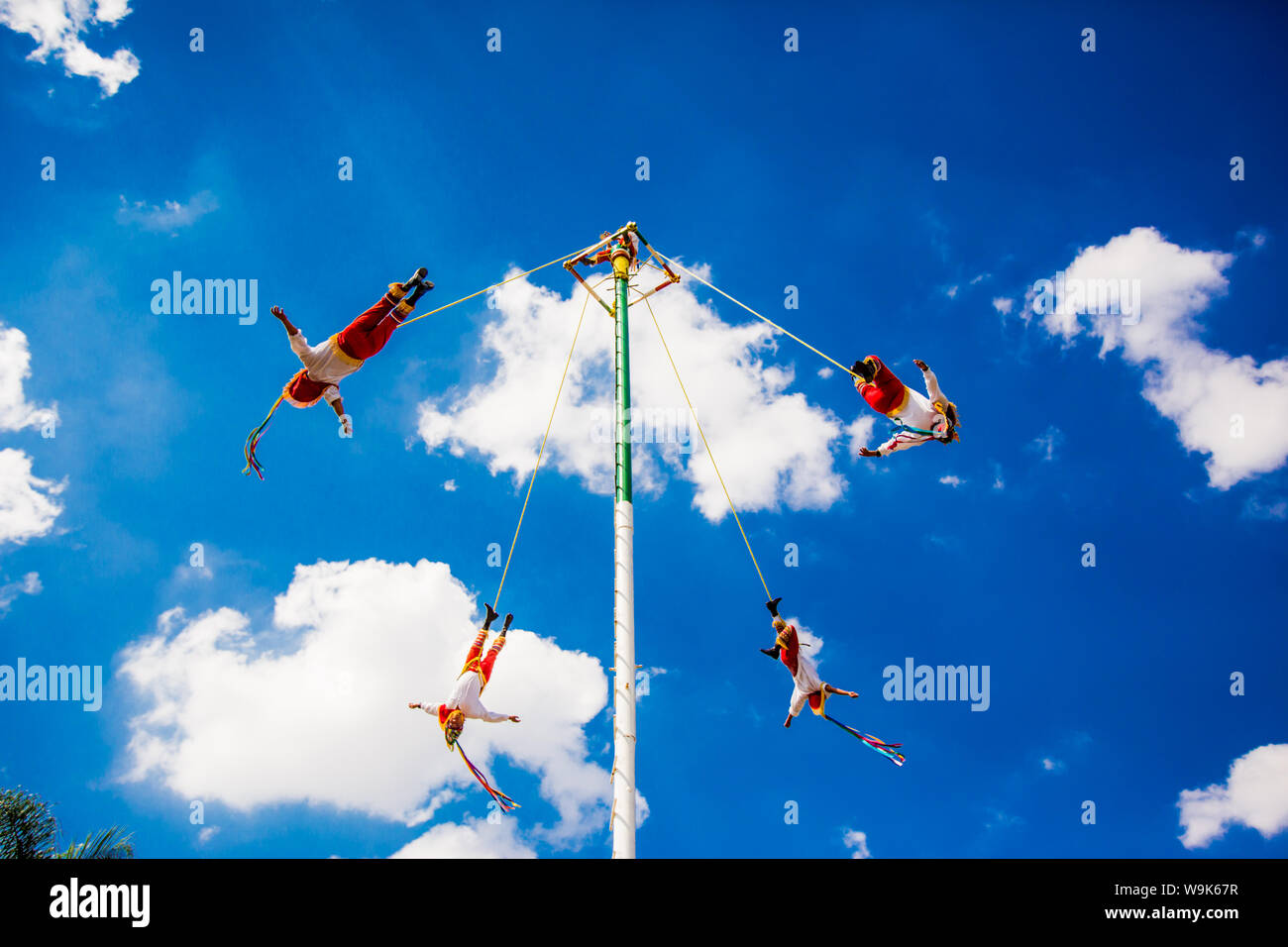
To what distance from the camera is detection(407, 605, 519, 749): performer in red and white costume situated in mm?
11570

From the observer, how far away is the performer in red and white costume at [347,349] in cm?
1145

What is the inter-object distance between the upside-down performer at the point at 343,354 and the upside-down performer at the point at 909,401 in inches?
281

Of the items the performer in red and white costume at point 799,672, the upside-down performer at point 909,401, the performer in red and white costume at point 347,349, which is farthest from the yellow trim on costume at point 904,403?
the performer in red and white costume at point 347,349

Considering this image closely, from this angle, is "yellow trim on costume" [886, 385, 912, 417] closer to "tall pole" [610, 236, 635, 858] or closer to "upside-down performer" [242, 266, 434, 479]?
"tall pole" [610, 236, 635, 858]

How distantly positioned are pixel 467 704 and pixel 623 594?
3038mm

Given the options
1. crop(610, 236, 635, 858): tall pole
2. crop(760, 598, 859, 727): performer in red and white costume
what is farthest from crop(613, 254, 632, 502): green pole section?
crop(760, 598, 859, 727): performer in red and white costume

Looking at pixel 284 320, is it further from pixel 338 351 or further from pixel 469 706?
pixel 469 706

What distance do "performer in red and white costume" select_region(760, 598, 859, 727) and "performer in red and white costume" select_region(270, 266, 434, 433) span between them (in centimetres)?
789

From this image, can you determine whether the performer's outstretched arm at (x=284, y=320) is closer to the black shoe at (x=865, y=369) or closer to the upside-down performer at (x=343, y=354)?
the upside-down performer at (x=343, y=354)

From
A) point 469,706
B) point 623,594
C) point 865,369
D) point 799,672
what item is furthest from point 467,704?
point 865,369
